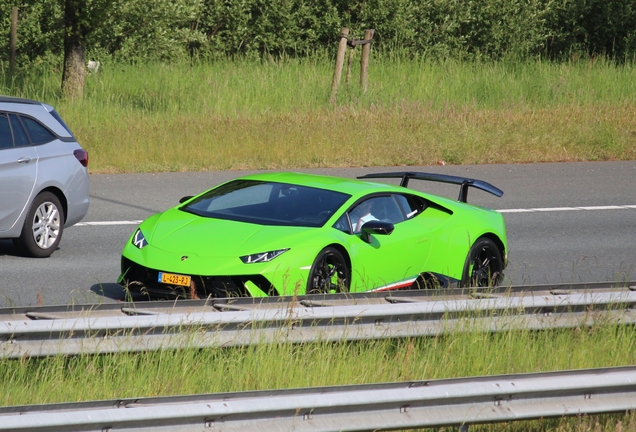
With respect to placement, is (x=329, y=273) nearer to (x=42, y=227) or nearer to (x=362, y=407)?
(x=362, y=407)

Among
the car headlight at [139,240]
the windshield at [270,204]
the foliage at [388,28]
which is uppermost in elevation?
the foliage at [388,28]

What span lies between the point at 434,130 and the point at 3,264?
37.0ft

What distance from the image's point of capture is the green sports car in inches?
318

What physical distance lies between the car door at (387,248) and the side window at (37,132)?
3.92 m

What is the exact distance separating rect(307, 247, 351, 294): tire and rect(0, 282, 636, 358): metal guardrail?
117cm

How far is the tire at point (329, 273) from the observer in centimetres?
815

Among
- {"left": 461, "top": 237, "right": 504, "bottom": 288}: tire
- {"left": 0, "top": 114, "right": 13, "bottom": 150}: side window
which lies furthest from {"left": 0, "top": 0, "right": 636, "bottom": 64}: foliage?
{"left": 461, "top": 237, "right": 504, "bottom": 288}: tire

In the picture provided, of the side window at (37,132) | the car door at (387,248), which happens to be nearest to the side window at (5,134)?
the side window at (37,132)

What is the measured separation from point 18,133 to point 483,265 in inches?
201

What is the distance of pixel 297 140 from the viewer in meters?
18.5

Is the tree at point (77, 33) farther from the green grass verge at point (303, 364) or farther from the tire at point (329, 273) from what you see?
the green grass verge at point (303, 364)

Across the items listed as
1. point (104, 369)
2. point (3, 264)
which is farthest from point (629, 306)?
point (3, 264)

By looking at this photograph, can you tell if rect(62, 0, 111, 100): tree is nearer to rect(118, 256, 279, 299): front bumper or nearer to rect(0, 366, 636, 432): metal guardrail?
rect(118, 256, 279, 299): front bumper

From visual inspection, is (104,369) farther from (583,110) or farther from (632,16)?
(632,16)
